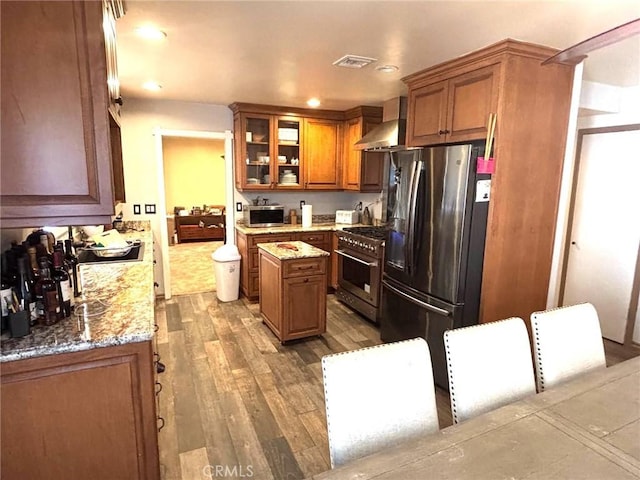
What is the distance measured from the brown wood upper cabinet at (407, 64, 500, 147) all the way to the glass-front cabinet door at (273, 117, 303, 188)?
1969mm

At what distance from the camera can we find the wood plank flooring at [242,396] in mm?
1977

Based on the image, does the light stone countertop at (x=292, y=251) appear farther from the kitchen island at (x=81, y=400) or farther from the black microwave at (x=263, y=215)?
the kitchen island at (x=81, y=400)

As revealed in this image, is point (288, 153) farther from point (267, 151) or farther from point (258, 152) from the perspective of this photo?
point (258, 152)

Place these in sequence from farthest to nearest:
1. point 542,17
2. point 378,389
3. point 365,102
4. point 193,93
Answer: point 365,102 < point 193,93 < point 542,17 < point 378,389

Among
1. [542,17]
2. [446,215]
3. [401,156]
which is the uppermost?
[542,17]

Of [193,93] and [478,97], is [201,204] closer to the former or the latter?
[193,93]

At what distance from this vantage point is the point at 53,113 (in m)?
1.25

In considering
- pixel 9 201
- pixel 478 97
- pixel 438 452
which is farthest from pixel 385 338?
pixel 9 201

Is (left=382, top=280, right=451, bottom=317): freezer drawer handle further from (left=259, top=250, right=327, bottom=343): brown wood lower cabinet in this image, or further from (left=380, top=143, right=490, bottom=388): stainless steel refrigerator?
(left=259, top=250, right=327, bottom=343): brown wood lower cabinet

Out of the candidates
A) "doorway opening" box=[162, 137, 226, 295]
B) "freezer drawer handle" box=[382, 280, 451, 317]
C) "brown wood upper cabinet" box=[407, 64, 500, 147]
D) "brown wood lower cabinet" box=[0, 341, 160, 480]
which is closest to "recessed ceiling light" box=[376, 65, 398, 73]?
"brown wood upper cabinet" box=[407, 64, 500, 147]

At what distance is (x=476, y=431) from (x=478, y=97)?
202 centimetres

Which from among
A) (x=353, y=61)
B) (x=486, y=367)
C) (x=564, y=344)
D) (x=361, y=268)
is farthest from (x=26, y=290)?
(x=361, y=268)

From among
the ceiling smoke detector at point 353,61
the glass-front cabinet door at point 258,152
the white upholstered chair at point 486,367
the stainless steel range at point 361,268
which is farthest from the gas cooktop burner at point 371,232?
the white upholstered chair at point 486,367

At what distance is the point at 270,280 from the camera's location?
3.42 meters
